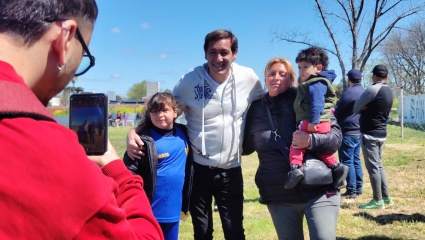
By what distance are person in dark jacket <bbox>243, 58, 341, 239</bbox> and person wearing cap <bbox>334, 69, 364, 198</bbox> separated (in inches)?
147

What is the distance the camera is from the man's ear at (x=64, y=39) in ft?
3.07

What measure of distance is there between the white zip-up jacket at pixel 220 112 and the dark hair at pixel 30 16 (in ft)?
8.28

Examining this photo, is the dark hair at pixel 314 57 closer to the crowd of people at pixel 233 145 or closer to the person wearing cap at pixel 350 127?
the crowd of people at pixel 233 145

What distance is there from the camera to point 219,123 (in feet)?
11.3

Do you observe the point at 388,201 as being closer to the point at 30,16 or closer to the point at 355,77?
the point at 355,77

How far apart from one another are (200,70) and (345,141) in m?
4.03

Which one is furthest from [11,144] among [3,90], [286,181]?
[286,181]

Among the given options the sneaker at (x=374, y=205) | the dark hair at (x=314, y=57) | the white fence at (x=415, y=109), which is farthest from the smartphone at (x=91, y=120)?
the white fence at (x=415, y=109)

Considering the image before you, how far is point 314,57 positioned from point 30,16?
113 inches

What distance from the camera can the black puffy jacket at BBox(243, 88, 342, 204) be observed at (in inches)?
119

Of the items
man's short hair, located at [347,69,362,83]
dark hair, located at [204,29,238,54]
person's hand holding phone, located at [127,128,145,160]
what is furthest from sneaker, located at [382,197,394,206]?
person's hand holding phone, located at [127,128,145,160]

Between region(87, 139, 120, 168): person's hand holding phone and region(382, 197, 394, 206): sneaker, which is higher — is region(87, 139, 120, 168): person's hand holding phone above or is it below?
above

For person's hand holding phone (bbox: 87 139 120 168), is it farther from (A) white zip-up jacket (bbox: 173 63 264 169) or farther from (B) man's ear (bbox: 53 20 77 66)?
(A) white zip-up jacket (bbox: 173 63 264 169)

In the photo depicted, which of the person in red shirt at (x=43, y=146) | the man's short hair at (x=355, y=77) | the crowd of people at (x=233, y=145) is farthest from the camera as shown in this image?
the man's short hair at (x=355, y=77)
